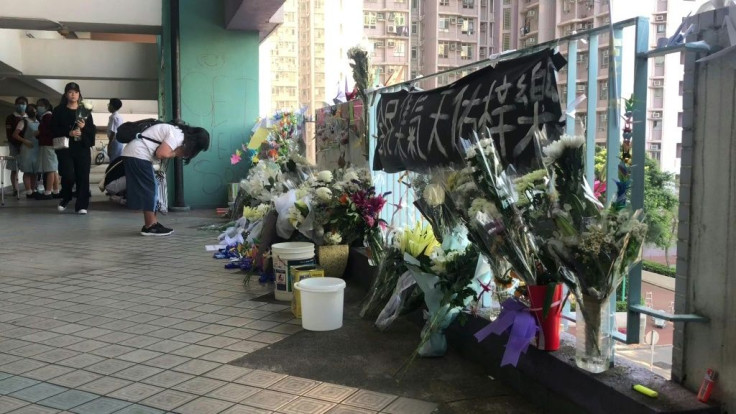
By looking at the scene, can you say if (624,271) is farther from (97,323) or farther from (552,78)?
(97,323)

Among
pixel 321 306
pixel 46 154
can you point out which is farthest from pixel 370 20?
pixel 321 306

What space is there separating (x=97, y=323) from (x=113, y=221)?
5.42 metres

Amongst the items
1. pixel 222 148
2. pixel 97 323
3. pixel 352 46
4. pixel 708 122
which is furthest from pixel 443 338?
pixel 222 148

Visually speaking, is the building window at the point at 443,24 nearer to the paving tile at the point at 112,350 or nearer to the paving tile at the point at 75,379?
the paving tile at the point at 112,350

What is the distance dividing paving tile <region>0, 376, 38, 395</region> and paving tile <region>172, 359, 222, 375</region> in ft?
2.15

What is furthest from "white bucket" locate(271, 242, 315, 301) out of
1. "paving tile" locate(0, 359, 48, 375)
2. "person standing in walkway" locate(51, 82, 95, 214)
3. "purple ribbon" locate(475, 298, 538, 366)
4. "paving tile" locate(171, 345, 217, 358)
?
"person standing in walkway" locate(51, 82, 95, 214)

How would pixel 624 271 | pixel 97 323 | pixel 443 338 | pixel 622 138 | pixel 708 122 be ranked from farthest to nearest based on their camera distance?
pixel 97 323 → pixel 443 338 → pixel 622 138 → pixel 624 271 → pixel 708 122

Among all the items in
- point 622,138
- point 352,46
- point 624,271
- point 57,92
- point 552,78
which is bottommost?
point 624,271

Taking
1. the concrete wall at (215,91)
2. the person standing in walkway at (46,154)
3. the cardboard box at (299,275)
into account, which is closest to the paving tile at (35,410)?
the cardboard box at (299,275)

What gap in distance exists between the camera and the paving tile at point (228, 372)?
9.70ft

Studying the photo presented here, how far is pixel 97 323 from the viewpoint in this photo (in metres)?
3.86

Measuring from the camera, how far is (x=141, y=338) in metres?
3.57

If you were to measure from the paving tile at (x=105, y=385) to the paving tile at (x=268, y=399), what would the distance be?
636 millimetres

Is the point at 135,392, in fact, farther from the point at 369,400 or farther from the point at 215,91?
the point at 215,91
